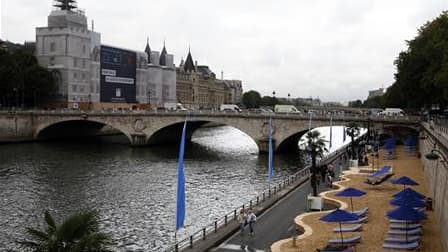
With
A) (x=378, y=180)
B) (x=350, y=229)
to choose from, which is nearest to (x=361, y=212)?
(x=350, y=229)

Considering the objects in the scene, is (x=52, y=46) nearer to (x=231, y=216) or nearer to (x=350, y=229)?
(x=231, y=216)

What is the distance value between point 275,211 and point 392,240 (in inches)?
421

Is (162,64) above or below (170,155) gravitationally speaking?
above

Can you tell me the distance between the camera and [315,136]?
156 feet

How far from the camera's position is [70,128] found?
11512cm

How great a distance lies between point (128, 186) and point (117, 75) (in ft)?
291

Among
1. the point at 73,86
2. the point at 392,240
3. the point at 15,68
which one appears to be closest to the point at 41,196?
the point at 392,240

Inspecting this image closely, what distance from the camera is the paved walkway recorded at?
27203 millimetres

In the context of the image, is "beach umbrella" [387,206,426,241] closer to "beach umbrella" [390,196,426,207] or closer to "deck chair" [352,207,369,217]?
"beach umbrella" [390,196,426,207]

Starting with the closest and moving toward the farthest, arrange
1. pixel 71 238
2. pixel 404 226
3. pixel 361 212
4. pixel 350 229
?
1. pixel 71 238
2. pixel 404 226
3. pixel 350 229
4. pixel 361 212

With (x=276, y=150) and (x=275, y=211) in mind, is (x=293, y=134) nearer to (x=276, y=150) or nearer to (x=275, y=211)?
(x=276, y=150)

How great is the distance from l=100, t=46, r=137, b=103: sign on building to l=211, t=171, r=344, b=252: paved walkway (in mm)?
99294

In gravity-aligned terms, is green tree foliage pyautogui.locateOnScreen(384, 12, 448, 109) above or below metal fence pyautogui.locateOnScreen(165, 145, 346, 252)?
above

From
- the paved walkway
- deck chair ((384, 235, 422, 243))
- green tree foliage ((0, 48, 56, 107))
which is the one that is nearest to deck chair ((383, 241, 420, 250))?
deck chair ((384, 235, 422, 243))
